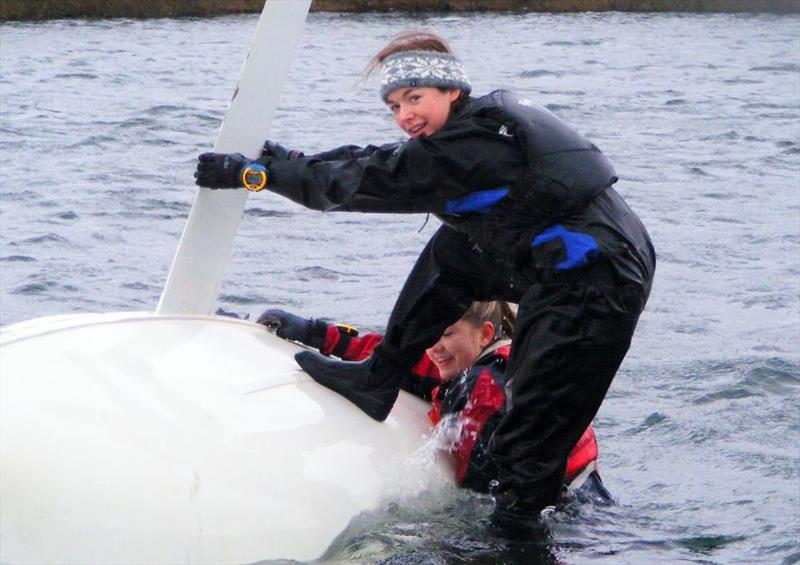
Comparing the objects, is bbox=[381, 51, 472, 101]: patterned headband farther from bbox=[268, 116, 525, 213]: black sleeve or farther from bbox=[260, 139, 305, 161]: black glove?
bbox=[260, 139, 305, 161]: black glove

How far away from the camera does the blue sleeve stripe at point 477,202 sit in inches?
189

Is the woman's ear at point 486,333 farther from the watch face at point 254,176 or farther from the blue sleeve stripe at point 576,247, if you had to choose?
the watch face at point 254,176

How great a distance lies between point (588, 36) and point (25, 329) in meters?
22.2

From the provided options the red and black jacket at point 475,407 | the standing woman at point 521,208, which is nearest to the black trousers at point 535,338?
the standing woman at point 521,208

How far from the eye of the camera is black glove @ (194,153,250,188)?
483cm

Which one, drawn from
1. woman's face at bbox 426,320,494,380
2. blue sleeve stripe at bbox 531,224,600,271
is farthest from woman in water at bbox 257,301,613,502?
blue sleeve stripe at bbox 531,224,600,271

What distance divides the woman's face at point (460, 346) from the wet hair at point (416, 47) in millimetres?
910

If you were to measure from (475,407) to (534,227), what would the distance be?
77 centimetres

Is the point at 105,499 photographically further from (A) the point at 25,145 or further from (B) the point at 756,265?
(A) the point at 25,145

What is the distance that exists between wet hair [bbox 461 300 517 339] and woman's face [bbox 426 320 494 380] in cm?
2

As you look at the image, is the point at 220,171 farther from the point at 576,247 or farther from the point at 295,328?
the point at 576,247

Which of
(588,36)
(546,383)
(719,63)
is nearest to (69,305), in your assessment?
(546,383)

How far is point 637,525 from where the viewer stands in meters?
5.89

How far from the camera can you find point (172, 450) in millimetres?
4344
